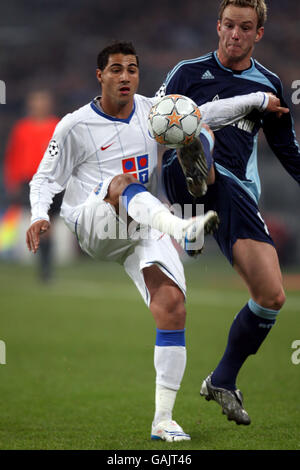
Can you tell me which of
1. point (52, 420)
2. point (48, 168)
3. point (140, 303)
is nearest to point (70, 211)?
point (48, 168)

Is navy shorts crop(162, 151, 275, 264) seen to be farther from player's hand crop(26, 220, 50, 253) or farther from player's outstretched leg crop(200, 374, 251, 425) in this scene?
player's hand crop(26, 220, 50, 253)

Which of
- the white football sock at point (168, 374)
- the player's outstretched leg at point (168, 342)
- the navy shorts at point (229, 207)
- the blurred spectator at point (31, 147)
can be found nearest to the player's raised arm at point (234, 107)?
the navy shorts at point (229, 207)

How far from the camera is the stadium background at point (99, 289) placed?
14.7 ft

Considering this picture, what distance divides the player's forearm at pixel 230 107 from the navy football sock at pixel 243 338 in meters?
0.99

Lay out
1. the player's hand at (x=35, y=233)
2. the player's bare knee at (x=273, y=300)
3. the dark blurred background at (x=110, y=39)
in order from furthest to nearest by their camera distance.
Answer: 1. the dark blurred background at (x=110, y=39)
2. the player's bare knee at (x=273, y=300)
3. the player's hand at (x=35, y=233)

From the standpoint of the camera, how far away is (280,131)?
441 cm

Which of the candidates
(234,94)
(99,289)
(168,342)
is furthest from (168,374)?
(99,289)

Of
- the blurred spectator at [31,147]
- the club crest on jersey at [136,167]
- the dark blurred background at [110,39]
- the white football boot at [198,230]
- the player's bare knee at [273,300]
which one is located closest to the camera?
the white football boot at [198,230]

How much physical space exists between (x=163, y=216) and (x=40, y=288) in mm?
7589

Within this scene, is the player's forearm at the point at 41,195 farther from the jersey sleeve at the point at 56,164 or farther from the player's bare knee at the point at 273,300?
the player's bare knee at the point at 273,300

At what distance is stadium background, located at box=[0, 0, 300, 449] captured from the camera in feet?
14.7

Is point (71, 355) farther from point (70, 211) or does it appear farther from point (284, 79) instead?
point (284, 79)

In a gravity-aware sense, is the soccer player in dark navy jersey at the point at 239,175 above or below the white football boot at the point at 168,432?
above

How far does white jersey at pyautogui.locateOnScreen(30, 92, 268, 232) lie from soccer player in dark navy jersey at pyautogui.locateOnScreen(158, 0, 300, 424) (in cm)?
17
